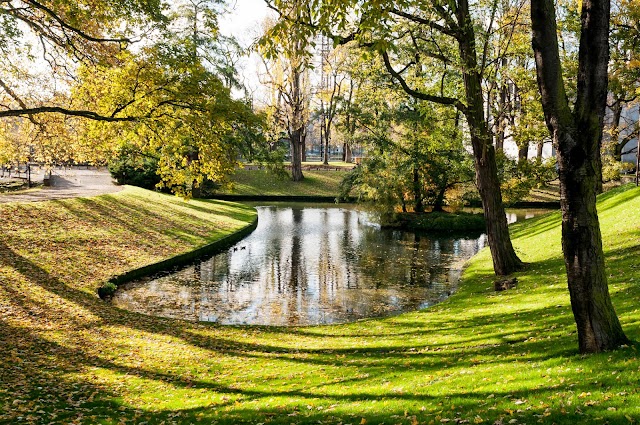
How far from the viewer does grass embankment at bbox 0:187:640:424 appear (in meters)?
6.12

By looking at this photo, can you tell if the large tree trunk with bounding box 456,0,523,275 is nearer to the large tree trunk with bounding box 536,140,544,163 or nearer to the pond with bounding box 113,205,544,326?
the pond with bounding box 113,205,544,326

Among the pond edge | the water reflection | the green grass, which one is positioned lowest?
the water reflection

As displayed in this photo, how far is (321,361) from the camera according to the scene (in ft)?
32.2

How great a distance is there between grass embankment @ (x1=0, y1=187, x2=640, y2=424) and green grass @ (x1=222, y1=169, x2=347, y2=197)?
34.8 m

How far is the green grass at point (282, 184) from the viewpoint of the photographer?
52.5 metres

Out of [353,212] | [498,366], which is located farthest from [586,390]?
[353,212]

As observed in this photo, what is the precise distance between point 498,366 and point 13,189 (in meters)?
31.8

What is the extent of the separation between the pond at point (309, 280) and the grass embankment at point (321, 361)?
1.70 metres

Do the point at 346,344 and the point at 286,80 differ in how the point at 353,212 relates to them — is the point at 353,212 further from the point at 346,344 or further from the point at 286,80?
the point at 346,344

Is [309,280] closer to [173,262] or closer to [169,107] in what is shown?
[173,262]

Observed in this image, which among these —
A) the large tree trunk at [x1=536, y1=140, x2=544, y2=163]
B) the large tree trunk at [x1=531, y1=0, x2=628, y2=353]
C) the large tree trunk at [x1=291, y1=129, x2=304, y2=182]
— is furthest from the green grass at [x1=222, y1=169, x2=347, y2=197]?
the large tree trunk at [x1=531, y1=0, x2=628, y2=353]

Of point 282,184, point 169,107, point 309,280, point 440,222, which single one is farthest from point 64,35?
point 282,184

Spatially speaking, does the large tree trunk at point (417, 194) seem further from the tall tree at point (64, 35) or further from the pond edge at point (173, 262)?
the tall tree at point (64, 35)

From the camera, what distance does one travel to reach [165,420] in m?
7.01
